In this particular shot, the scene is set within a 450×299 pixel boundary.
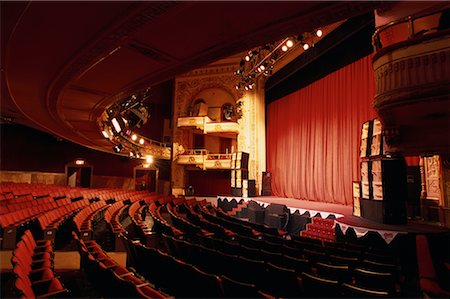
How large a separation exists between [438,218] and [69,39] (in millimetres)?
8007

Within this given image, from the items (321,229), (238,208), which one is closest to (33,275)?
(321,229)

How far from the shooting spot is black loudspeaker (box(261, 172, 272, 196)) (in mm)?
14360

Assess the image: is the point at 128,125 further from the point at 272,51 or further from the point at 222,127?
the point at 222,127

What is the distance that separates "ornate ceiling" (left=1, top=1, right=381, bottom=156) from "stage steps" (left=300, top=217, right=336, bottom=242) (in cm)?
546

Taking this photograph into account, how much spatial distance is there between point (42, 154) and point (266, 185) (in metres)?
11.4

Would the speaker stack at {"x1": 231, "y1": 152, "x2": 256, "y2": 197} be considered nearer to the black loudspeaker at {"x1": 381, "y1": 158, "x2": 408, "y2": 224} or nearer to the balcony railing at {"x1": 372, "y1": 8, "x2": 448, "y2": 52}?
the black loudspeaker at {"x1": 381, "y1": 158, "x2": 408, "y2": 224}

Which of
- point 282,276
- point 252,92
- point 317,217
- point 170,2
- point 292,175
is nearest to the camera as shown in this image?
point 170,2

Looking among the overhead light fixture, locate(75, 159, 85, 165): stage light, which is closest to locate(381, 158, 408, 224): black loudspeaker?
the overhead light fixture

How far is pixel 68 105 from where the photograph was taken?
5.78 m

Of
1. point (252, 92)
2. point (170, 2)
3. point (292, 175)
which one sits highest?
point (252, 92)

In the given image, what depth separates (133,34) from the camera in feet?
9.33

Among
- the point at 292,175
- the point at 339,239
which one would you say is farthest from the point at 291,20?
the point at 292,175

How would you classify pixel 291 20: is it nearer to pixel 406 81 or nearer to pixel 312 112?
pixel 406 81

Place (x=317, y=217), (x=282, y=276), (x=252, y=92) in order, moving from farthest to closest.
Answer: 1. (x=252, y=92)
2. (x=317, y=217)
3. (x=282, y=276)
